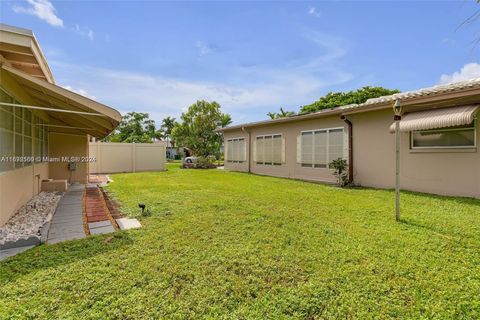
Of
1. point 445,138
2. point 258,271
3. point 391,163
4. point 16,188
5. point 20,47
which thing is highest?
point 20,47

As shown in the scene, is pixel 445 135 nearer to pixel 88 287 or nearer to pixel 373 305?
pixel 373 305

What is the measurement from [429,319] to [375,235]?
2.50 m

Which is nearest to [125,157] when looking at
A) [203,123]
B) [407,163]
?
[203,123]

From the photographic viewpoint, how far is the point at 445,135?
923 centimetres

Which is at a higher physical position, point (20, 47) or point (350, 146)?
point (20, 47)

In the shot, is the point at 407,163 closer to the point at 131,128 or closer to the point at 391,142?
the point at 391,142

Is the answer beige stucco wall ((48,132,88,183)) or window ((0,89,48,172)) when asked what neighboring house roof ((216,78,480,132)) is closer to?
beige stucco wall ((48,132,88,183))

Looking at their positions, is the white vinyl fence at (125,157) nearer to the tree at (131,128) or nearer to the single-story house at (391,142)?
the single-story house at (391,142)

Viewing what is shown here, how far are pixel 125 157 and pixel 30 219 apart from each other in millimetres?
17293

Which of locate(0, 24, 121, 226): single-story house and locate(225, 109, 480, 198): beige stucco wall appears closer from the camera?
locate(0, 24, 121, 226): single-story house

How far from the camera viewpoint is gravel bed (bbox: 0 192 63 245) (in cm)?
494

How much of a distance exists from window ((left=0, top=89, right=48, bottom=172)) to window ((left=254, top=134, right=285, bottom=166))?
12.7 meters

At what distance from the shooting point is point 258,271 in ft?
12.1

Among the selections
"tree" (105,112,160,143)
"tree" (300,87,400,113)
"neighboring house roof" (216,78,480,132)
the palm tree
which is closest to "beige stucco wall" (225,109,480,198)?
"neighboring house roof" (216,78,480,132)
